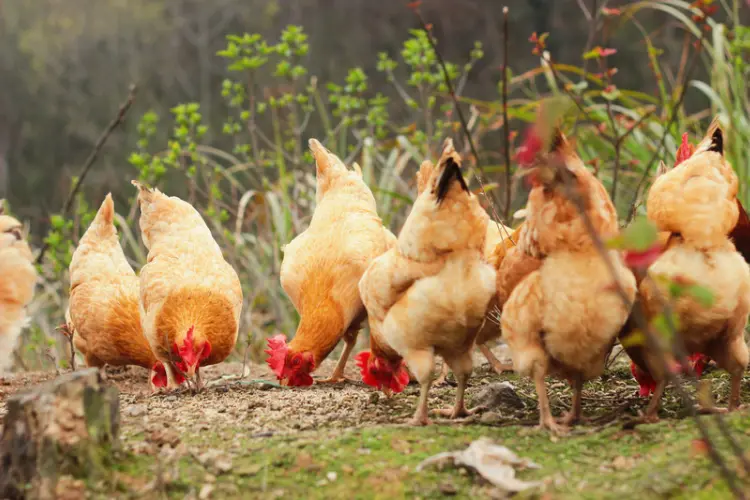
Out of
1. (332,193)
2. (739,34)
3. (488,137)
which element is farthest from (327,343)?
(488,137)

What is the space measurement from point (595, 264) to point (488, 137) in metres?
8.20

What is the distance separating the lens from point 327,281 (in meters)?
4.49

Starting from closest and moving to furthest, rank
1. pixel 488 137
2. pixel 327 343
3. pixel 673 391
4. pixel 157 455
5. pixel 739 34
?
1. pixel 157 455
2. pixel 673 391
3. pixel 327 343
4. pixel 739 34
5. pixel 488 137

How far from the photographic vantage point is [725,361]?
3.10m

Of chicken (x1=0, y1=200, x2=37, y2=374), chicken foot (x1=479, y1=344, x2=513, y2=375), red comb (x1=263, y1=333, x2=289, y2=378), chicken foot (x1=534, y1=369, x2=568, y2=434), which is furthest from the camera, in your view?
chicken foot (x1=479, y1=344, x2=513, y2=375)

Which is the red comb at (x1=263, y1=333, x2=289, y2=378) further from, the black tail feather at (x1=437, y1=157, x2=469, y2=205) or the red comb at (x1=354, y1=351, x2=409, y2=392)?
the black tail feather at (x1=437, y1=157, x2=469, y2=205)

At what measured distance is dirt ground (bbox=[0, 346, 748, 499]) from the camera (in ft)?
8.32

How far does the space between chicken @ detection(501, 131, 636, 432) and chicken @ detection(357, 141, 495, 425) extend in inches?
7.6

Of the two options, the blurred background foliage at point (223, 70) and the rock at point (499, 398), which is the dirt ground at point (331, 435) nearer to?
the rock at point (499, 398)

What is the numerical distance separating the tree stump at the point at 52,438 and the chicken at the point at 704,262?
1915mm

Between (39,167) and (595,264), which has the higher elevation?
(39,167)

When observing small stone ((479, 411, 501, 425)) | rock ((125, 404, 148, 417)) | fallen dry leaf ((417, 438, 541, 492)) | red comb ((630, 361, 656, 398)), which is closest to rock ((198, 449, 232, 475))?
fallen dry leaf ((417, 438, 541, 492))

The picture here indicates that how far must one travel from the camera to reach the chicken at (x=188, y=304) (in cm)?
426

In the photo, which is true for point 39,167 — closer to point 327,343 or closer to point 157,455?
point 327,343
